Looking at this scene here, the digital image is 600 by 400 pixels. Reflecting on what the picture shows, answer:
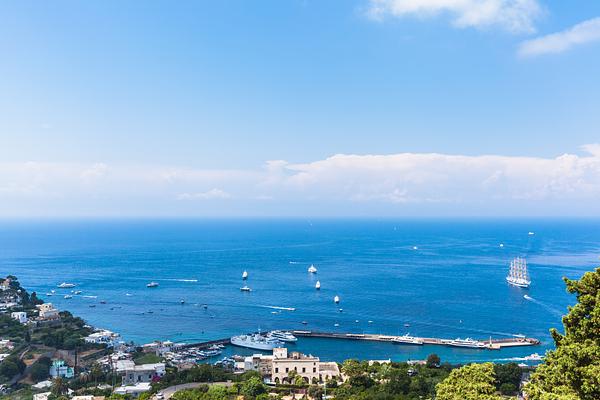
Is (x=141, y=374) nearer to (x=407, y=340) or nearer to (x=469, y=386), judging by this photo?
(x=407, y=340)

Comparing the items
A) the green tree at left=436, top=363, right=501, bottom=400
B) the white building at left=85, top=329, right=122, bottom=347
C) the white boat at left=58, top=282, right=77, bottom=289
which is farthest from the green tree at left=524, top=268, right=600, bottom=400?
the white boat at left=58, top=282, right=77, bottom=289

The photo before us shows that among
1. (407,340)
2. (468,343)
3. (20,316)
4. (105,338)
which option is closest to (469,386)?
(407,340)

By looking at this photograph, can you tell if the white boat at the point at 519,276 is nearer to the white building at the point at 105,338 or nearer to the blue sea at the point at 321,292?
the blue sea at the point at 321,292

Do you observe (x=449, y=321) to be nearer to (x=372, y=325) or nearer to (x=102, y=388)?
(x=372, y=325)

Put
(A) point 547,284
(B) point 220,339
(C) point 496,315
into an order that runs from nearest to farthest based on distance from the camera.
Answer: (B) point 220,339 < (C) point 496,315 < (A) point 547,284

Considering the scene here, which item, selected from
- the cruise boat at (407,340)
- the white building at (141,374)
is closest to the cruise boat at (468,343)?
the cruise boat at (407,340)

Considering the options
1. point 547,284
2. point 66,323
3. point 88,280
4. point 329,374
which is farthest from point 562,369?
point 88,280

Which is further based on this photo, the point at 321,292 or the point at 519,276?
the point at 519,276
